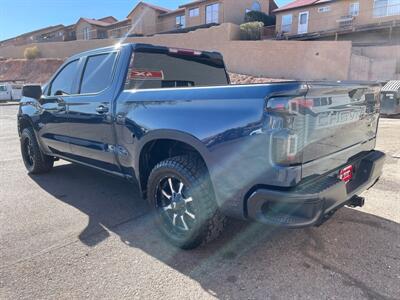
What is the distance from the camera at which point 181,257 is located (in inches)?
120

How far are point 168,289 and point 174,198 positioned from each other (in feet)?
2.82

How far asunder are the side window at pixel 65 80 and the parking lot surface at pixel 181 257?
5.10ft

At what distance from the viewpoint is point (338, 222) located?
3.63 metres

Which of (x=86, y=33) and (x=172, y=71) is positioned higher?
(x=86, y=33)

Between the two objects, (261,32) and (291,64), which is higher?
(261,32)

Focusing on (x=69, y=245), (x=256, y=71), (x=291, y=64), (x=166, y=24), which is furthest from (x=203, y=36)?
(x=69, y=245)

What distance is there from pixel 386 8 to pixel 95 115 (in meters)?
29.7

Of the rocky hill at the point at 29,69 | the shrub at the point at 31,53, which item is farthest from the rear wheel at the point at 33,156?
the shrub at the point at 31,53

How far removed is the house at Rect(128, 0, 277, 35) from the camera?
36062 mm

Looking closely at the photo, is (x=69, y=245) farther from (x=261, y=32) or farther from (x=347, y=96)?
(x=261, y=32)

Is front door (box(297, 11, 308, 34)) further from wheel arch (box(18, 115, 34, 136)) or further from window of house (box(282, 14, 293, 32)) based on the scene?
wheel arch (box(18, 115, 34, 136))

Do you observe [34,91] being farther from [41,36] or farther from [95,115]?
[41,36]

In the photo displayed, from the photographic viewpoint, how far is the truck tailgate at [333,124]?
2426mm

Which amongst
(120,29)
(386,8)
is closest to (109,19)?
(120,29)
